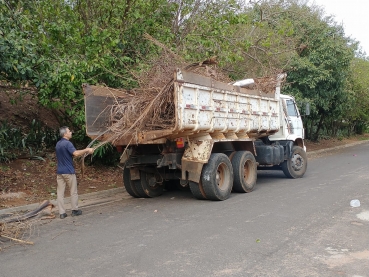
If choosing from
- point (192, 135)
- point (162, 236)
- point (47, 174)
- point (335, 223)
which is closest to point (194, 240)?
point (162, 236)

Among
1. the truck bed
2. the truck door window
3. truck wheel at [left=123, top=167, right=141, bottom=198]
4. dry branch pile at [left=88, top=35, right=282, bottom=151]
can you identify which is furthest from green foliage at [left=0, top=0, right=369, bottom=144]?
truck wheel at [left=123, top=167, right=141, bottom=198]

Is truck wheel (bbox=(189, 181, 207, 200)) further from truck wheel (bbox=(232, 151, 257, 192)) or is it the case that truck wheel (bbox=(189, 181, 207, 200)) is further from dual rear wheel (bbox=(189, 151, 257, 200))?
truck wheel (bbox=(232, 151, 257, 192))

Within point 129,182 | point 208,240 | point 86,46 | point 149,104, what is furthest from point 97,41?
point 208,240

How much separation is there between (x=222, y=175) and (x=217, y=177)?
8.3 inches

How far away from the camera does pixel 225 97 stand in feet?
30.1

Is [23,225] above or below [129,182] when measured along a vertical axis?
below

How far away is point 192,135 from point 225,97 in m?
1.21

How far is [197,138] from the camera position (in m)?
8.81

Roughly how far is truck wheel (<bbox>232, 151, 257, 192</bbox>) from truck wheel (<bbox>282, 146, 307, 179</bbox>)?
236 centimetres

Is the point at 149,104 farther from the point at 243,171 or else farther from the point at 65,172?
the point at 243,171

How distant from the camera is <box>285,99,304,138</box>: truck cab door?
40.9ft

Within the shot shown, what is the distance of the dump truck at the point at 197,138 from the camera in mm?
8227

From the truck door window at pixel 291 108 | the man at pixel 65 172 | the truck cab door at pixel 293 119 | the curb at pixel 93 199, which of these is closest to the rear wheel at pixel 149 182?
the curb at pixel 93 199

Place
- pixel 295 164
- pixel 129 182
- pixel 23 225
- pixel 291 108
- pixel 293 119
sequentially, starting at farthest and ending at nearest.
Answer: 1. pixel 291 108
2. pixel 293 119
3. pixel 295 164
4. pixel 129 182
5. pixel 23 225
